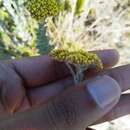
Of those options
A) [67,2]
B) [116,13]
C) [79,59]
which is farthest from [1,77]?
[116,13]

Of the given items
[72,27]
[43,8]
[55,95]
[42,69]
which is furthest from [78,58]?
[72,27]

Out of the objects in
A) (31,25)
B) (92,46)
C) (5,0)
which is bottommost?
(92,46)

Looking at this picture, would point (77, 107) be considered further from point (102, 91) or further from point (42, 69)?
point (42, 69)

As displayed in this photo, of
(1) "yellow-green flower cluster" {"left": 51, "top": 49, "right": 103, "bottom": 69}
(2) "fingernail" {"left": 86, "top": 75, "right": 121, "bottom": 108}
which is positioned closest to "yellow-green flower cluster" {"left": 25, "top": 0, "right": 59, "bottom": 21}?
(1) "yellow-green flower cluster" {"left": 51, "top": 49, "right": 103, "bottom": 69}

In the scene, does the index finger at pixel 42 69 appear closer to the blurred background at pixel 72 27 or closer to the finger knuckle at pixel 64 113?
the finger knuckle at pixel 64 113

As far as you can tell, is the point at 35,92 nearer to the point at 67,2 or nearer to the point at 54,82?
the point at 54,82

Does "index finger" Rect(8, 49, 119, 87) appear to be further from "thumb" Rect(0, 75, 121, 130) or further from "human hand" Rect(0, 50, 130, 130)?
"thumb" Rect(0, 75, 121, 130)
